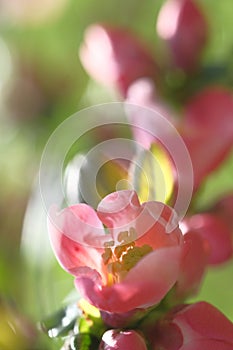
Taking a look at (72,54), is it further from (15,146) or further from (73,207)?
(73,207)

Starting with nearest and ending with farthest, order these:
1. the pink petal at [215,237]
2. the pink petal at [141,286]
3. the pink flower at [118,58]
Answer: the pink petal at [141,286], the pink petal at [215,237], the pink flower at [118,58]

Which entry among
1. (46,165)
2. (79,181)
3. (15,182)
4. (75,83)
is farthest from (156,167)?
(75,83)

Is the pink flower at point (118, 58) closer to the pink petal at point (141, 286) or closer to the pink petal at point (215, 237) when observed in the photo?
the pink petal at point (215, 237)

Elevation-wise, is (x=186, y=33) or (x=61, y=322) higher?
(x=186, y=33)

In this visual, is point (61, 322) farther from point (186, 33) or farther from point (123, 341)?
point (186, 33)

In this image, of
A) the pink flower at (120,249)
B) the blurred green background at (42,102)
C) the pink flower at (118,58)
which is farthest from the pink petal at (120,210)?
the pink flower at (118,58)

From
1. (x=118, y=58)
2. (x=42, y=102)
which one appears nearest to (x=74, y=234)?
(x=118, y=58)
